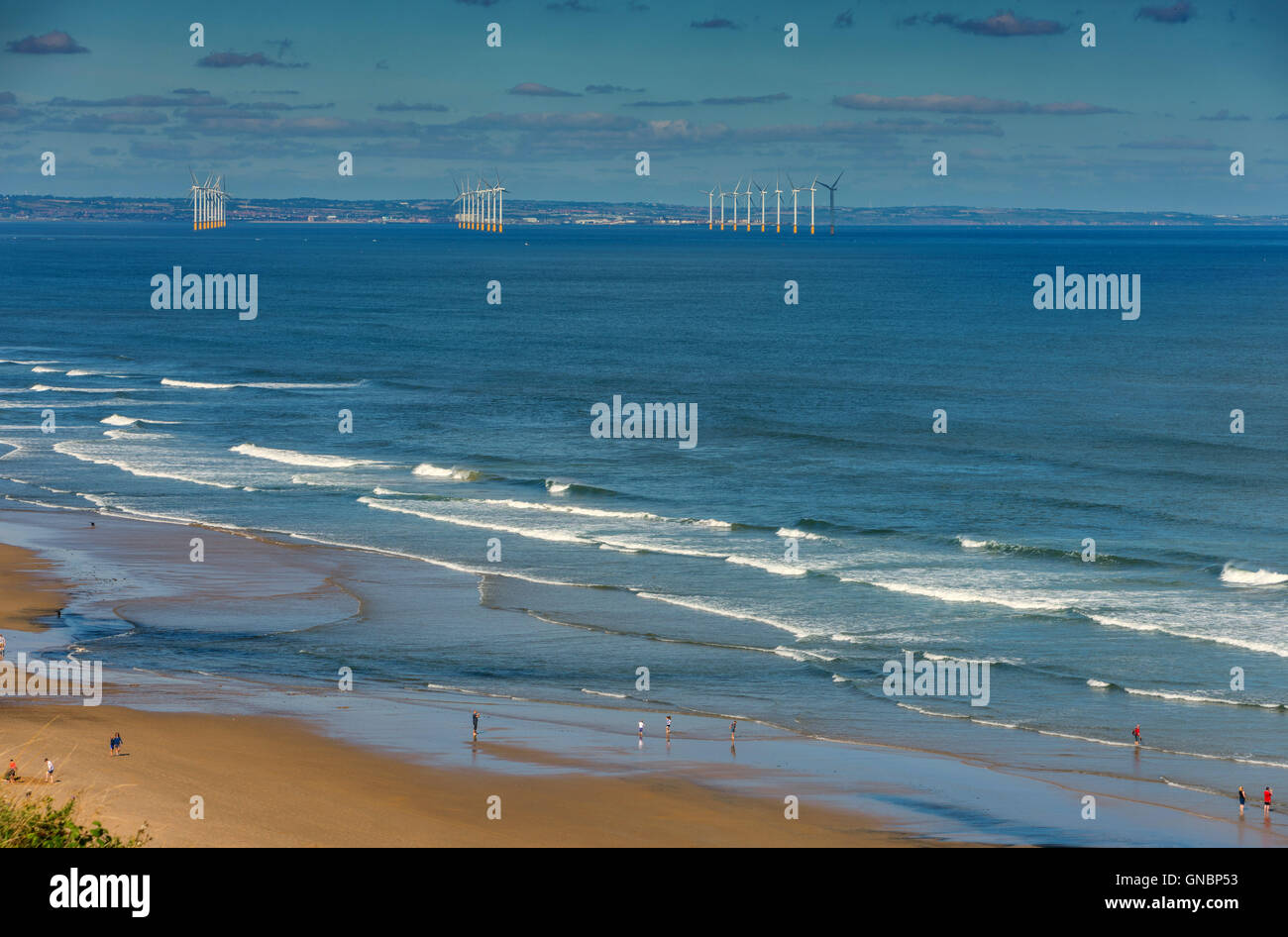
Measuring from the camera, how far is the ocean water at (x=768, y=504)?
40.4m

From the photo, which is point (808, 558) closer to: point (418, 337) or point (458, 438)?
point (458, 438)

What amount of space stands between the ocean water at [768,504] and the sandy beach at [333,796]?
6192 mm

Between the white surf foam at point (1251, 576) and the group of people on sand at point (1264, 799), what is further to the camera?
the white surf foam at point (1251, 576)

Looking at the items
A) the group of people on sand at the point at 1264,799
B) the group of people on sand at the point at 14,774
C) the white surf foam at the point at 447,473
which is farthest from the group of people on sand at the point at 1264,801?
the white surf foam at the point at 447,473

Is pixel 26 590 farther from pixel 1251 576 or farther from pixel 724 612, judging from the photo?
pixel 1251 576

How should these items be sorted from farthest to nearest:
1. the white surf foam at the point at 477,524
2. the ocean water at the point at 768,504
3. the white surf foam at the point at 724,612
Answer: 1. the white surf foam at the point at 477,524
2. the white surf foam at the point at 724,612
3. the ocean water at the point at 768,504

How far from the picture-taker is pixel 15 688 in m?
37.6

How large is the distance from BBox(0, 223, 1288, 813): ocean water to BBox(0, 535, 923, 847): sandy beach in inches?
244

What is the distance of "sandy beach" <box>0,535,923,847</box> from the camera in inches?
1117

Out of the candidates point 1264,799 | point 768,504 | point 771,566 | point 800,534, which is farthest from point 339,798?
point 768,504

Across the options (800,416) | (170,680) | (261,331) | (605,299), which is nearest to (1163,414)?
(800,416)

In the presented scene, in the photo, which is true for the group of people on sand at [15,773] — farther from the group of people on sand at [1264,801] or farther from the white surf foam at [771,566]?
the white surf foam at [771,566]

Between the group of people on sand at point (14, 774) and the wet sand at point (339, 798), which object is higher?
the group of people on sand at point (14, 774)

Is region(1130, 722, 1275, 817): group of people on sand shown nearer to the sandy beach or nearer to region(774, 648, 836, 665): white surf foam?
the sandy beach
